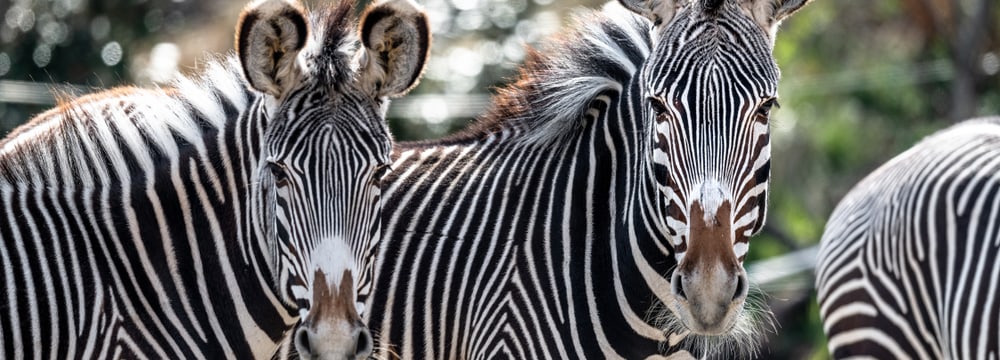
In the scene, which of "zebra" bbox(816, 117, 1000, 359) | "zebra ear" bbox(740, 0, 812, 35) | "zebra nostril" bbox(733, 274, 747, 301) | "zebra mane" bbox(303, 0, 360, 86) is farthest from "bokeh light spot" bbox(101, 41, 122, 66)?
"zebra nostril" bbox(733, 274, 747, 301)

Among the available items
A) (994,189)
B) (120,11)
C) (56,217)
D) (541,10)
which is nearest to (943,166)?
(994,189)

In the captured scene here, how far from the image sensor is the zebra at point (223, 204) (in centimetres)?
516

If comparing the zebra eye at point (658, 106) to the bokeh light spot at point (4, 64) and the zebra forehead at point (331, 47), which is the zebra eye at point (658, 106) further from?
the bokeh light spot at point (4, 64)

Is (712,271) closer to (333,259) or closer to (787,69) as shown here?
(333,259)

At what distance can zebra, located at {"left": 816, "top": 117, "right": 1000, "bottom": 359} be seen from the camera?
22.2ft

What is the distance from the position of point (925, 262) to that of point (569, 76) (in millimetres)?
2456

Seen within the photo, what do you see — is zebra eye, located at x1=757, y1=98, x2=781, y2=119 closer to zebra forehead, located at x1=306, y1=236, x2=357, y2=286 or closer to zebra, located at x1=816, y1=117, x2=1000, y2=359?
zebra forehead, located at x1=306, y1=236, x2=357, y2=286

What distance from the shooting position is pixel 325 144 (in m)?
5.20

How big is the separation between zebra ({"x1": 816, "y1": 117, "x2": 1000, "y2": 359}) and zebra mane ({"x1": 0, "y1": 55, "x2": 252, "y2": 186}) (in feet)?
12.8

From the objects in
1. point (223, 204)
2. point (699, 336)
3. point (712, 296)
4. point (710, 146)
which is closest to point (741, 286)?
point (712, 296)

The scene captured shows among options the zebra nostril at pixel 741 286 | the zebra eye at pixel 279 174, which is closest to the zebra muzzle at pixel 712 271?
the zebra nostril at pixel 741 286

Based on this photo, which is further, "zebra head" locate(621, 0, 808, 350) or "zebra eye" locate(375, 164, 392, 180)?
"zebra eye" locate(375, 164, 392, 180)

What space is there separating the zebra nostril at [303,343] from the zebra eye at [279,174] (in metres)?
0.66

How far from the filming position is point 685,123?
524cm
